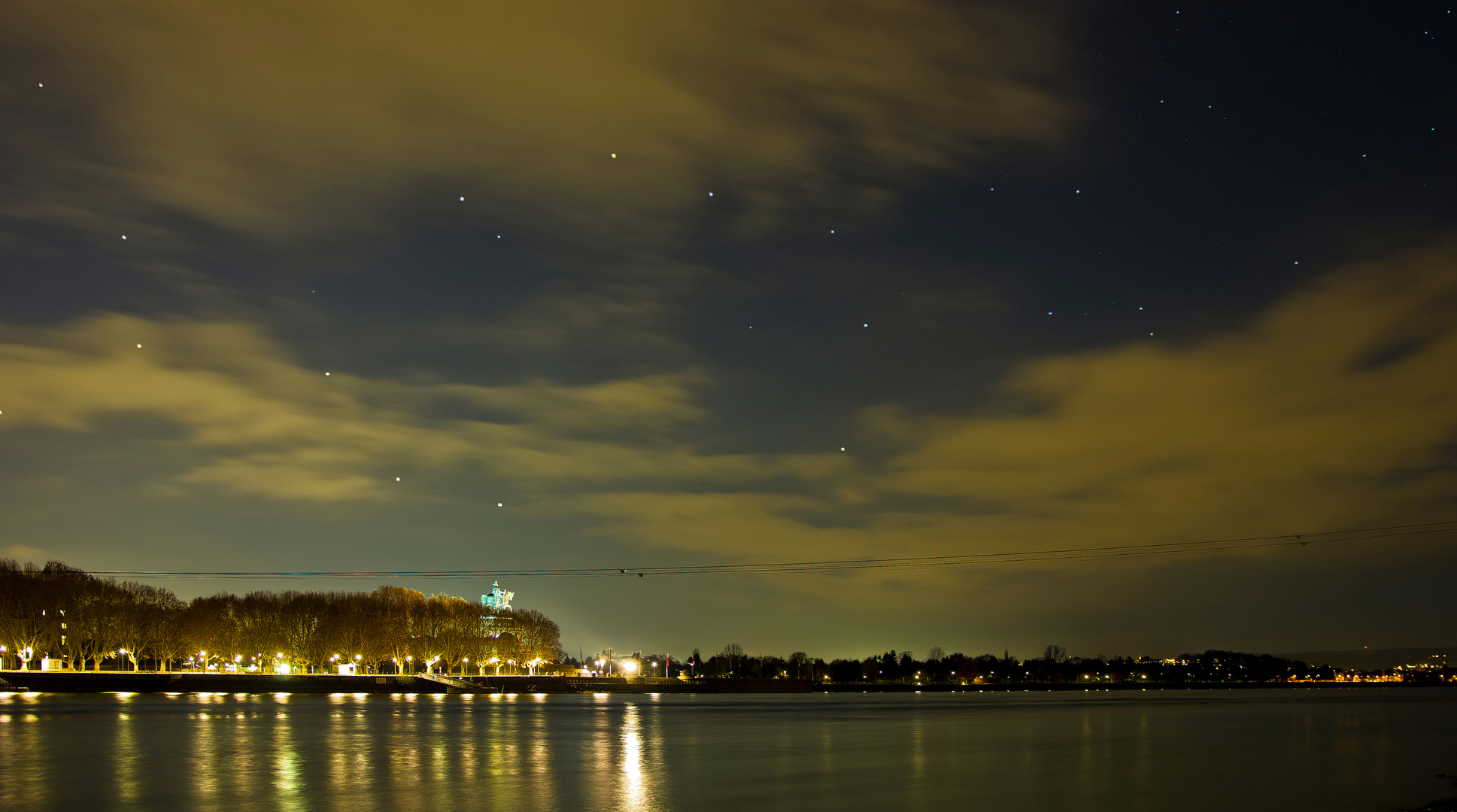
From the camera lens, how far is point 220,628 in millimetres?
165625

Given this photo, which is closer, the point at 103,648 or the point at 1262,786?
the point at 1262,786

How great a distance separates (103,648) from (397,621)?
42.1 metres

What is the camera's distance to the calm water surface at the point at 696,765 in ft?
82.7

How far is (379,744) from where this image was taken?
42812 millimetres

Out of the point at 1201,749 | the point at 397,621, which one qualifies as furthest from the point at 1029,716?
the point at 397,621

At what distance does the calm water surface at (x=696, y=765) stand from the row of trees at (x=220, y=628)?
3479 inches

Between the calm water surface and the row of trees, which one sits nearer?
the calm water surface

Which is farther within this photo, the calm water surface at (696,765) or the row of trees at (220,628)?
the row of trees at (220,628)

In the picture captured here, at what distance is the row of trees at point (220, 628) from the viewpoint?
460ft

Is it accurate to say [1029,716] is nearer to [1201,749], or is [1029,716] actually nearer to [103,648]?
[1201,749]

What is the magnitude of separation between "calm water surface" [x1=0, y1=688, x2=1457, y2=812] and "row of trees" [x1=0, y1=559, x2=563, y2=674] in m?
88.4

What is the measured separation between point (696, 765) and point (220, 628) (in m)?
152

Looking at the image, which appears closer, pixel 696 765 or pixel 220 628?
pixel 696 765

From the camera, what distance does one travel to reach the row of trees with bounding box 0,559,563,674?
140125mm
